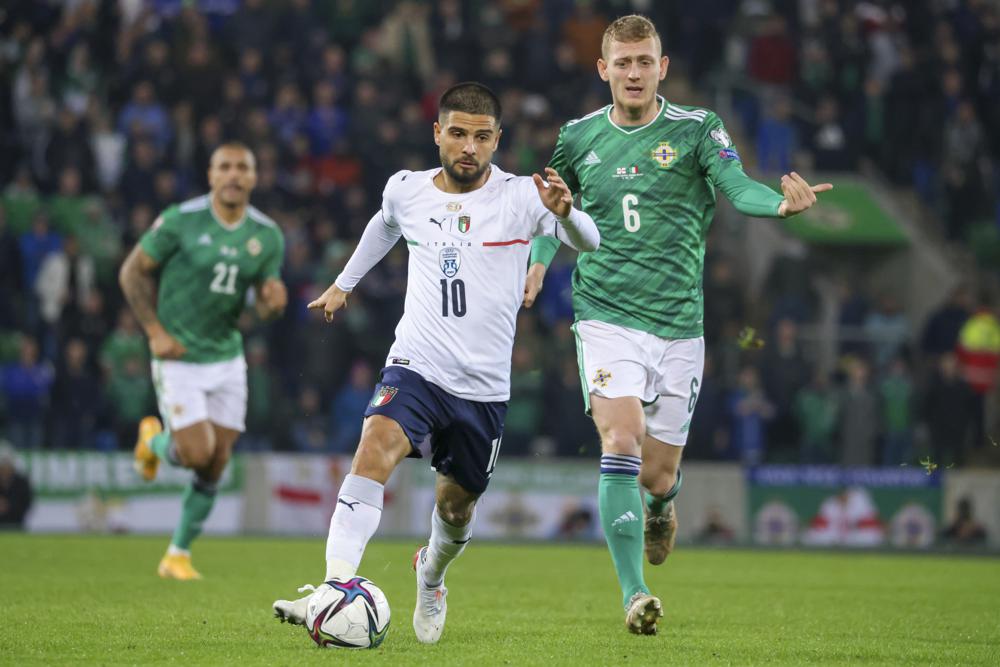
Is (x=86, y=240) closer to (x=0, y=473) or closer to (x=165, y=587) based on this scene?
(x=0, y=473)

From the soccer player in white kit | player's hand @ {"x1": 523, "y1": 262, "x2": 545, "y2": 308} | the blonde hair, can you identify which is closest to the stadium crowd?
the blonde hair

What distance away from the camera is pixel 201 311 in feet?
39.9

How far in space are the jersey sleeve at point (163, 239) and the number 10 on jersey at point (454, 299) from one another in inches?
201

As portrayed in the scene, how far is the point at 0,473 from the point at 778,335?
9.44 m

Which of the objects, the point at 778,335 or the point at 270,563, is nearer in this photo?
the point at 270,563

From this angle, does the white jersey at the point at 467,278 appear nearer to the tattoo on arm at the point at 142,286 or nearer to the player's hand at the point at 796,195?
the player's hand at the point at 796,195

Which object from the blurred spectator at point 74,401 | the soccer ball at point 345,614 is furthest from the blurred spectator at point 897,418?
the soccer ball at point 345,614

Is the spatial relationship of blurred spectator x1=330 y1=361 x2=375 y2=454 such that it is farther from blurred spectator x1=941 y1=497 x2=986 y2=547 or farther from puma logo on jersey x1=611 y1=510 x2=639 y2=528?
puma logo on jersey x1=611 y1=510 x2=639 y2=528

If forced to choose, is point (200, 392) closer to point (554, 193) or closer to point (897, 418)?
point (554, 193)

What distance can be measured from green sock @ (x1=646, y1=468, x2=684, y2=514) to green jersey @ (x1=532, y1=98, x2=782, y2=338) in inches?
36.8

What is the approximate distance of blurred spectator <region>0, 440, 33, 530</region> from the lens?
18047 mm

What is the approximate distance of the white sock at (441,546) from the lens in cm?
772

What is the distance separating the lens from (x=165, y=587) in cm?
1081

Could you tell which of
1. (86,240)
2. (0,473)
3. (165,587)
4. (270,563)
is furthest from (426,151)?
(165,587)
